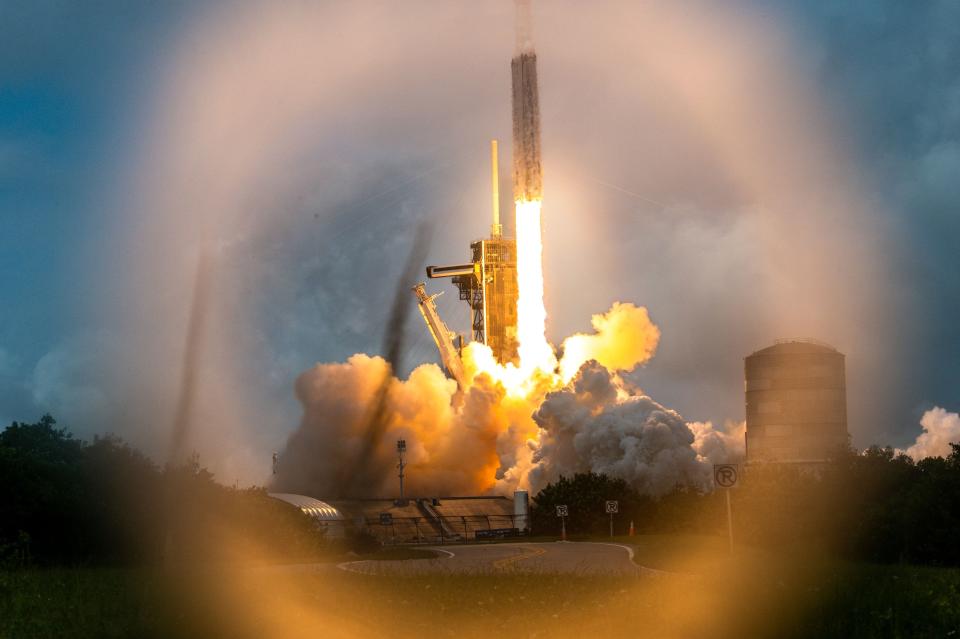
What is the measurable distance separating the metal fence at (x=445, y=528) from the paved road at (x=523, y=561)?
20982 mm

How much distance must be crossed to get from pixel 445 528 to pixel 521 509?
19.7 feet

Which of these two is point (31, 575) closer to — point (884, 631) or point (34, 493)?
point (34, 493)

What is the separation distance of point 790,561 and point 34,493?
31.4 meters

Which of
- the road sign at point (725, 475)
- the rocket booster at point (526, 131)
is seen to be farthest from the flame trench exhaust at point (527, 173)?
the road sign at point (725, 475)

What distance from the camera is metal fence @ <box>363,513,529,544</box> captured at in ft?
282

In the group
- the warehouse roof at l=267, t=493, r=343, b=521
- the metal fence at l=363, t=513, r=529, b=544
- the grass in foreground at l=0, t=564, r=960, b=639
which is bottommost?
the grass in foreground at l=0, t=564, r=960, b=639

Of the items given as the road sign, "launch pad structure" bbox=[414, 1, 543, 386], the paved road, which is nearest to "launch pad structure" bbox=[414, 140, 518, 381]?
"launch pad structure" bbox=[414, 1, 543, 386]

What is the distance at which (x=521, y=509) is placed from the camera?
92.4 m

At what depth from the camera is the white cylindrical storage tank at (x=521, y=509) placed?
91562mm

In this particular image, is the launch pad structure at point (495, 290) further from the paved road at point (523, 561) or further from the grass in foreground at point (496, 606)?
the grass in foreground at point (496, 606)

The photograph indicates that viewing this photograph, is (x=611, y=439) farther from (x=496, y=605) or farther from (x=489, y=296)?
(x=496, y=605)

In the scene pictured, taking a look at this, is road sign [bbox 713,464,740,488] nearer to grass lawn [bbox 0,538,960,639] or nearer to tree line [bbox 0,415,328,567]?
grass lawn [bbox 0,538,960,639]

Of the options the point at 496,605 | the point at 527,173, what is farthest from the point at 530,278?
the point at 496,605

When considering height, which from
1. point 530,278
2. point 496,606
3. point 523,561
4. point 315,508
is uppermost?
point 530,278
